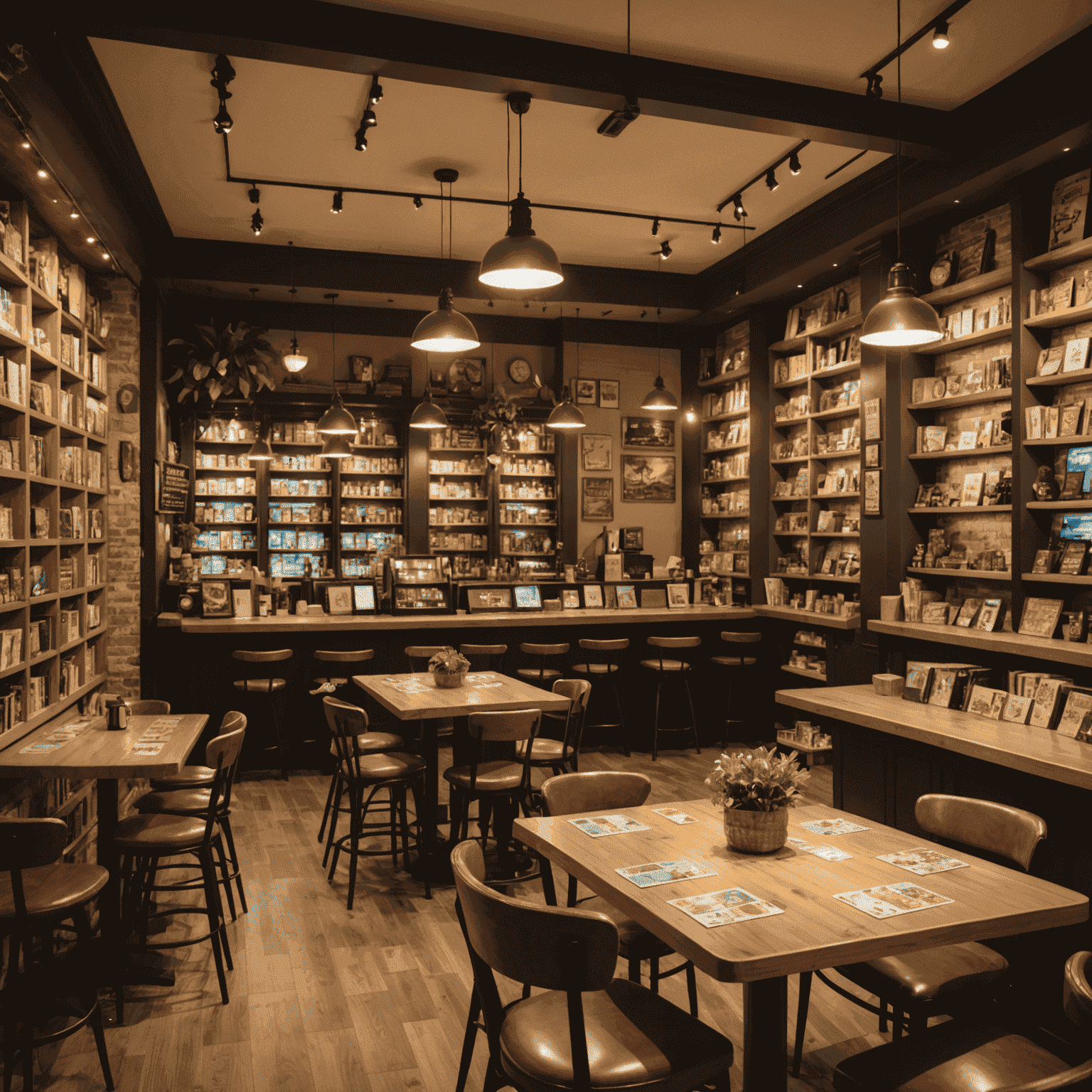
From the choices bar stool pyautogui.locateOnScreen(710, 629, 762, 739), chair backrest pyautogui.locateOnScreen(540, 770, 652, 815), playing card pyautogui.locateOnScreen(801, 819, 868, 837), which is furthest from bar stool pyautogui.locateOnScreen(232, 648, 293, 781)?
playing card pyautogui.locateOnScreen(801, 819, 868, 837)

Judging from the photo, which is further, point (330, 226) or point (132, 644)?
point (330, 226)

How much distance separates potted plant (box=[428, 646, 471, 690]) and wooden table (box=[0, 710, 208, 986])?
1.57 metres

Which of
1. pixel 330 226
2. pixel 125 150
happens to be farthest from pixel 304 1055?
pixel 330 226

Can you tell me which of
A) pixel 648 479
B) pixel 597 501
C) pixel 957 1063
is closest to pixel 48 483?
pixel 957 1063

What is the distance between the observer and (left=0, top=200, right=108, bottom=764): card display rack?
422 centimetres

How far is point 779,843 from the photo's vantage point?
252 cm

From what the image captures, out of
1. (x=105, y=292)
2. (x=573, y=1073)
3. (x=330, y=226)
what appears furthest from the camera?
(x=330, y=226)

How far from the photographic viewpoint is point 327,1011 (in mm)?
3338

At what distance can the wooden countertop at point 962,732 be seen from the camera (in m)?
3.44

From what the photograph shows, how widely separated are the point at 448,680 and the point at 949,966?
3117 mm

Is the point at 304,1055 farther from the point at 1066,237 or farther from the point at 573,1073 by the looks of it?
the point at 1066,237

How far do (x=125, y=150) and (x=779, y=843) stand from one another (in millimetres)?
5296

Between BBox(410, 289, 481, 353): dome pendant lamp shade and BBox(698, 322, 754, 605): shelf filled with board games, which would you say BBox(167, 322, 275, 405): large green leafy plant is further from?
BBox(698, 322, 754, 605): shelf filled with board games

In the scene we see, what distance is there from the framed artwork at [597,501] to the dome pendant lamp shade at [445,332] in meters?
5.07
